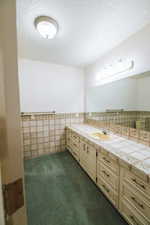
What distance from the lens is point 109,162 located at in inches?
52.5

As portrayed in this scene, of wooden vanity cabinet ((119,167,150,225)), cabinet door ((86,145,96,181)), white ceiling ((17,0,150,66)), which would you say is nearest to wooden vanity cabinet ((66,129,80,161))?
cabinet door ((86,145,96,181))

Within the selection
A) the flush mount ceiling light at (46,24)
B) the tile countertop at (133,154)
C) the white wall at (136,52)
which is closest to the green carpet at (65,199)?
the tile countertop at (133,154)

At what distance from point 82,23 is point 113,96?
1.39 metres

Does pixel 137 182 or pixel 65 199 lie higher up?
pixel 137 182

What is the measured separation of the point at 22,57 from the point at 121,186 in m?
2.83

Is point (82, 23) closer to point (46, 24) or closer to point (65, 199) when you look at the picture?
point (46, 24)

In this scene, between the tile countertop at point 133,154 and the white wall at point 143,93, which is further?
the white wall at point 143,93

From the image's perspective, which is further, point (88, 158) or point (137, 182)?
point (88, 158)

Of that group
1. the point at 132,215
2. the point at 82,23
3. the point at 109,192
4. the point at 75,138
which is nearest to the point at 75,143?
the point at 75,138

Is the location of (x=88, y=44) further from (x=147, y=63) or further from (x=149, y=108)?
→ (x=149, y=108)

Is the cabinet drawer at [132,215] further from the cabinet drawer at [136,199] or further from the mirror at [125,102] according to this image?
the mirror at [125,102]

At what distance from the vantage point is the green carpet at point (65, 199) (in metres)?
1.24

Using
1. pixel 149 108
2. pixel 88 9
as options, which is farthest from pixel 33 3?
pixel 149 108

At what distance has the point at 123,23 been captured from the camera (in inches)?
Answer: 51.3
